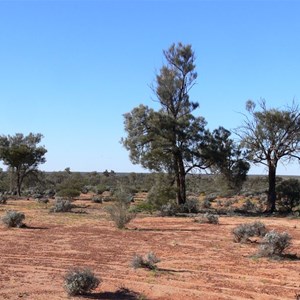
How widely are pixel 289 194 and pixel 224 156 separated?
6.24 metres

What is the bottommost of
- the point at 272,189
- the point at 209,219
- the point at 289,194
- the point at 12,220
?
the point at 209,219

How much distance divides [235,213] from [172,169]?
5.76m

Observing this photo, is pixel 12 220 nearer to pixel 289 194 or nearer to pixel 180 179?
pixel 180 179

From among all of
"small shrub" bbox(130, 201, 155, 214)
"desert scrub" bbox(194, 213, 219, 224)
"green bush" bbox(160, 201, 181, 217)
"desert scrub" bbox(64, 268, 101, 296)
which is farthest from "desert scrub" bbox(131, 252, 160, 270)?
"small shrub" bbox(130, 201, 155, 214)

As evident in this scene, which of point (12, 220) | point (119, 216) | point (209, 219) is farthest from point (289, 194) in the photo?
point (12, 220)

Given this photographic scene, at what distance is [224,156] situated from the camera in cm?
3462

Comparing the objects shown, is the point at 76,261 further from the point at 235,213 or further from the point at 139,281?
the point at 235,213

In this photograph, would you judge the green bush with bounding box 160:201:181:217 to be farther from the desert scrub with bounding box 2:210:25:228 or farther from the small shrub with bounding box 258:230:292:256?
the small shrub with bounding box 258:230:292:256

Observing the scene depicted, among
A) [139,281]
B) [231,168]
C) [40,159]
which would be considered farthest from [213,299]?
[40,159]

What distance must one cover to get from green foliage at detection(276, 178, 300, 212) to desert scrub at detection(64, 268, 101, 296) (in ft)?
94.9

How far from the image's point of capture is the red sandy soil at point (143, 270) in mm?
9734

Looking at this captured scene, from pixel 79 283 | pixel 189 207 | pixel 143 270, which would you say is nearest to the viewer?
pixel 79 283

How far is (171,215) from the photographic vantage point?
30.9m

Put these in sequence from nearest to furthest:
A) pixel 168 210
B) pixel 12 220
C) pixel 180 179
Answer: pixel 12 220 → pixel 168 210 → pixel 180 179
